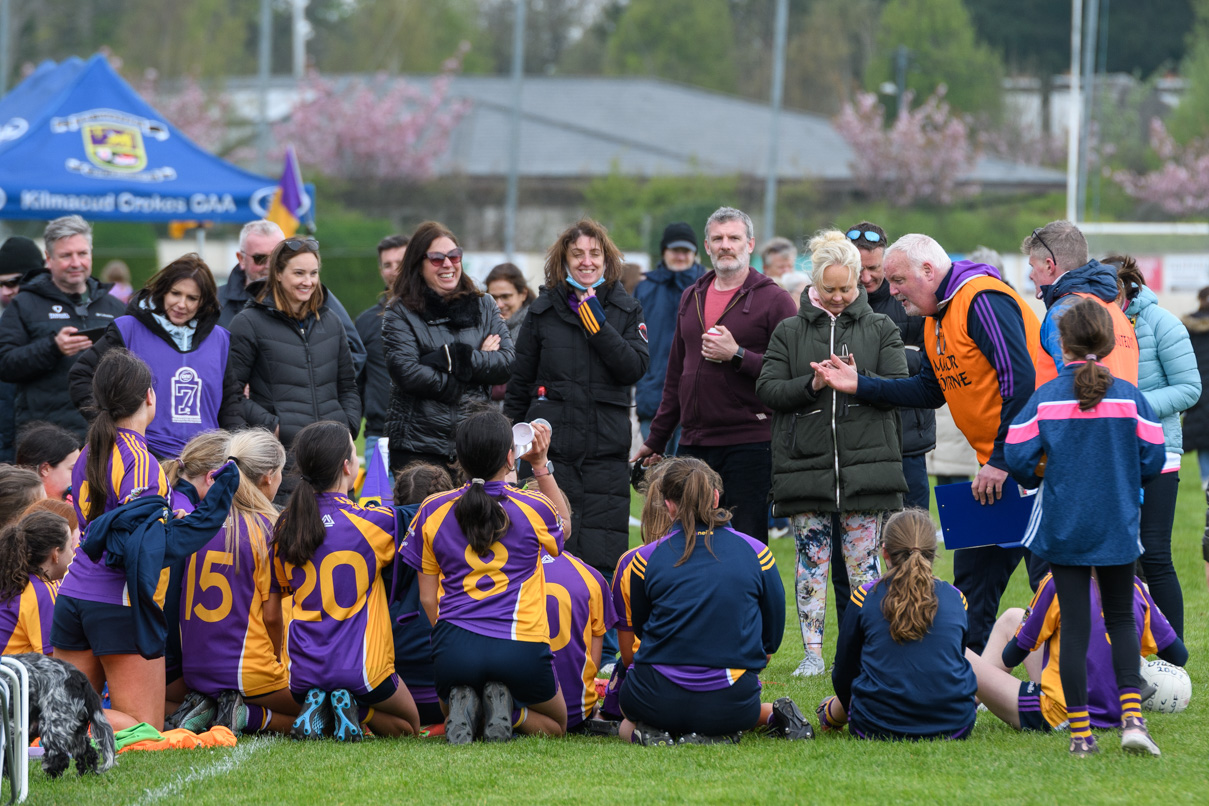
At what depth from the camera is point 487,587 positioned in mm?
5430

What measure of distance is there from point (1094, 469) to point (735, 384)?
7.71 feet

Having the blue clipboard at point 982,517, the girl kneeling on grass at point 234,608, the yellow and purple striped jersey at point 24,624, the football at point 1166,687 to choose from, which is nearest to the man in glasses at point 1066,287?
the blue clipboard at point 982,517

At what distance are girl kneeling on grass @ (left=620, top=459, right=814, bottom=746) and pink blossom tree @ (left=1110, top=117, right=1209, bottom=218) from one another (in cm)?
4480

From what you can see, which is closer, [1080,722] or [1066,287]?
[1080,722]

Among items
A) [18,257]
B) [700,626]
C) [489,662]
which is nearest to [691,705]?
[700,626]

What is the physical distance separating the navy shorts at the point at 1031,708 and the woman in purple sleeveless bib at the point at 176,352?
3950 mm

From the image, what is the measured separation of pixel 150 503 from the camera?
529cm

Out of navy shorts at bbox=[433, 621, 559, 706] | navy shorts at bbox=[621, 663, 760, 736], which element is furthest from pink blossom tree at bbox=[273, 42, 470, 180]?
navy shorts at bbox=[621, 663, 760, 736]

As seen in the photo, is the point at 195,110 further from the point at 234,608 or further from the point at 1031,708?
the point at 1031,708

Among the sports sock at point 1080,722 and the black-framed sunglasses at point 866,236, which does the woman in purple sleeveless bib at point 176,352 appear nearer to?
the black-framed sunglasses at point 866,236

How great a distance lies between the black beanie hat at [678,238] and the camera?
9.20 meters

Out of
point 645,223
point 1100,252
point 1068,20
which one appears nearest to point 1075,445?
point 1100,252

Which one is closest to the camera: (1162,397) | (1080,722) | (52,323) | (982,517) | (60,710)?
(60,710)

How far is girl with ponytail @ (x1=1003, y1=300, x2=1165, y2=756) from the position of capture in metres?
4.76
